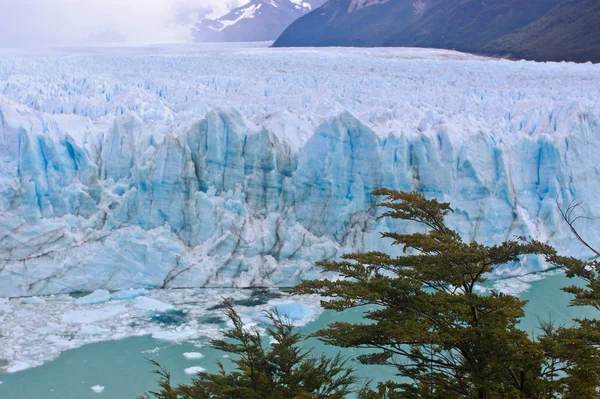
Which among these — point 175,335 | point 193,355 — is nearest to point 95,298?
point 175,335

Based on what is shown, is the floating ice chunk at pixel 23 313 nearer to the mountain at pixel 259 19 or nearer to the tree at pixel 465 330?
the tree at pixel 465 330

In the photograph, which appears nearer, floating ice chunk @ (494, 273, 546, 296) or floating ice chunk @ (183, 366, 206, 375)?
floating ice chunk @ (183, 366, 206, 375)

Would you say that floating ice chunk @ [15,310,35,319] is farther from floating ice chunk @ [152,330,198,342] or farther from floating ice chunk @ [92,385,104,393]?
floating ice chunk @ [92,385,104,393]

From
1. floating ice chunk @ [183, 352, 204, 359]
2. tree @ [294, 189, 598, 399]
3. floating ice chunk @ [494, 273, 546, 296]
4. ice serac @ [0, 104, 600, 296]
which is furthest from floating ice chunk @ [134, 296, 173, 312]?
floating ice chunk @ [494, 273, 546, 296]

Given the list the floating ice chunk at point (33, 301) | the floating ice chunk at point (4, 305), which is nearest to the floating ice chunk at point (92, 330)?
the floating ice chunk at point (33, 301)

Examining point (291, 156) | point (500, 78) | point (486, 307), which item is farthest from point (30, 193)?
point (500, 78)

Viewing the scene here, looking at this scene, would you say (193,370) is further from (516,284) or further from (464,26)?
(464,26)
